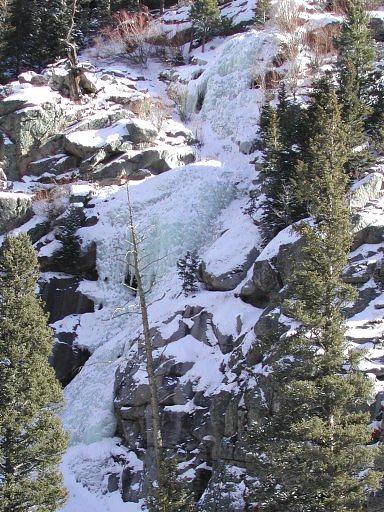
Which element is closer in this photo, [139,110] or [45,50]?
[139,110]

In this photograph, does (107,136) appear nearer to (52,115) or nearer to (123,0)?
(52,115)

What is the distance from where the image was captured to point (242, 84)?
3625 centimetres

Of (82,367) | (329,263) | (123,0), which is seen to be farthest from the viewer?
(123,0)

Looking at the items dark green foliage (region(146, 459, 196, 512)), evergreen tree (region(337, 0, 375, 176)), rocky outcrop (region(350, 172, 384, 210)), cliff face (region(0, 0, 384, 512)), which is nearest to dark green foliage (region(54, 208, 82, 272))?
cliff face (region(0, 0, 384, 512))

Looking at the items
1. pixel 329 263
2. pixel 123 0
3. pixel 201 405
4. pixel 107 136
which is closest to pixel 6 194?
pixel 107 136

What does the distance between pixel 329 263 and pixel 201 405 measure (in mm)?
7142

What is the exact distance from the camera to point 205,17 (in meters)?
43.4

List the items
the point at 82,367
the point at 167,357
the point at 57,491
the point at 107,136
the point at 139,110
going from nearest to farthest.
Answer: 1. the point at 57,491
2. the point at 167,357
3. the point at 82,367
4. the point at 107,136
5. the point at 139,110

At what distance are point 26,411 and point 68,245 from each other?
12.5 meters

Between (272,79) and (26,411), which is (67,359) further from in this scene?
(272,79)

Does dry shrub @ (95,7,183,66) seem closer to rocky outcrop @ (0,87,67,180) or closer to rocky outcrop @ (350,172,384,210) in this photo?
rocky outcrop @ (0,87,67,180)

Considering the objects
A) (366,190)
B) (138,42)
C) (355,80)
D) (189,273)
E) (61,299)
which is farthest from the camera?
(138,42)

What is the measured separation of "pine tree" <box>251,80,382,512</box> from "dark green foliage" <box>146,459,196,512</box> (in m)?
1.78

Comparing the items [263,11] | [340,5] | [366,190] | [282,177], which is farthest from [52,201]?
[340,5]
